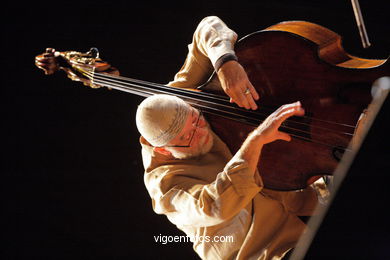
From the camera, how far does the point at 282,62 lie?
1.27 metres

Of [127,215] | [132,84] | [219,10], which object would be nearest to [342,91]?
[132,84]

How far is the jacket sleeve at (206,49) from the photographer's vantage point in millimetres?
1425

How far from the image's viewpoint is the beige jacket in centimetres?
132

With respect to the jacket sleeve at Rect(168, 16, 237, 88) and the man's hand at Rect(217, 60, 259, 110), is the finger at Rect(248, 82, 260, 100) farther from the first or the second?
the jacket sleeve at Rect(168, 16, 237, 88)

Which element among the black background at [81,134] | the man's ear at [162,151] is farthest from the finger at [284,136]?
the black background at [81,134]

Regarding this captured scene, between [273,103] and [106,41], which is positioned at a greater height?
[106,41]

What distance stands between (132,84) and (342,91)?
0.86 meters

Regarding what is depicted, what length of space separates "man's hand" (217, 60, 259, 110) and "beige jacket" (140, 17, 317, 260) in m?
0.09

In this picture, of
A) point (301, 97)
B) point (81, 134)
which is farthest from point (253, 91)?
point (81, 134)

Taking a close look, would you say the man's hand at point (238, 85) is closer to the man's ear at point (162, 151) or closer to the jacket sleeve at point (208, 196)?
the jacket sleeve at point (208, 196)

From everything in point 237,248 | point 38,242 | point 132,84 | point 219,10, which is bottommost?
point 38,242

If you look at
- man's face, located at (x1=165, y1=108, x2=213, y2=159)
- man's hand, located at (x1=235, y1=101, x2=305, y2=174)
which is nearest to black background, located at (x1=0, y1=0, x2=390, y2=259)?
man's face, located at (x1=165, y1=108, x2=213, y2=159)

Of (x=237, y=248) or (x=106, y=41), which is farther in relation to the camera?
(x=106, y=41)

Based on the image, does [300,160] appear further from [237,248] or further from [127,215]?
[127,215]
